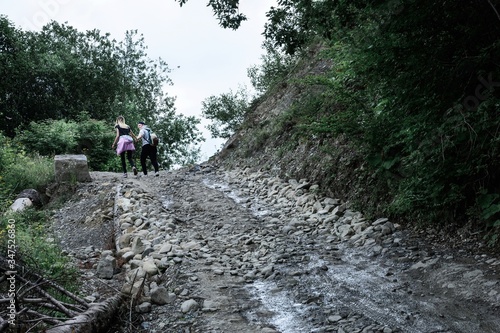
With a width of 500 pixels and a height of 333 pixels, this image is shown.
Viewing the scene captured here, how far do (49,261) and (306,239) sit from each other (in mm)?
4136

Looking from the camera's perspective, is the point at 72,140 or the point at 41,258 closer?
the point at 41,258

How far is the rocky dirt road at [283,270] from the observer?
4.26m

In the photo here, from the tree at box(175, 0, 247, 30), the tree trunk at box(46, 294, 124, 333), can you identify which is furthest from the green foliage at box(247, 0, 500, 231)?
the tree trunk at box(46, 294, 124, 333)

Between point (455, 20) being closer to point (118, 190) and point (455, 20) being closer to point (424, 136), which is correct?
point (424, 136)

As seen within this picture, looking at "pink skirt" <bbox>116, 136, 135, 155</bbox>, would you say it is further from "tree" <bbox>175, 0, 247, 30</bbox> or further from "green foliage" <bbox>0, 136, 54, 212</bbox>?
"tree" <bbox>175, 0, 247, 30</bbox>

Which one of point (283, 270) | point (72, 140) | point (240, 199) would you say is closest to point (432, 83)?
point (283, 270)

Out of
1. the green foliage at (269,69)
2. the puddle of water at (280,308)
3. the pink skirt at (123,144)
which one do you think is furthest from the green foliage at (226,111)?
the puddle of water at (280,308)

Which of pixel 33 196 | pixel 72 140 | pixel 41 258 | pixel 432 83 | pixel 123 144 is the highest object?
pixel 72 140

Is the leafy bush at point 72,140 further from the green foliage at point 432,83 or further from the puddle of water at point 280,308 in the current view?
the puddle of water at point 280,308

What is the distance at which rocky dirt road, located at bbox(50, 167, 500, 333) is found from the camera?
4258mm

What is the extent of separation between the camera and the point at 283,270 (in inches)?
228

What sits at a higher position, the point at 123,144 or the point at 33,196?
the point at 123,144

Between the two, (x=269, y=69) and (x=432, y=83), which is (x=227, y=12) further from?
(x=269, y=69)

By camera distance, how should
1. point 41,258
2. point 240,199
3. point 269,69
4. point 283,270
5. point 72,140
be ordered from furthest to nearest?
1. point 269,69
2. point 72,140
3. point 240,199
4. point 41,258
5. point 283,270
